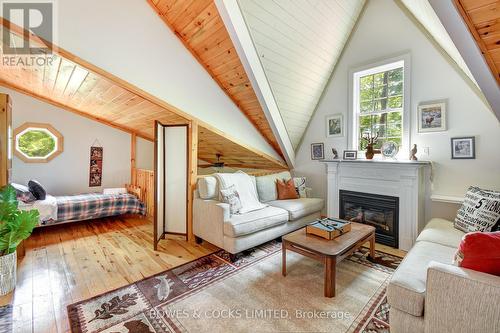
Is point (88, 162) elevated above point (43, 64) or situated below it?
below

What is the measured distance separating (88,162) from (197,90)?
3339mm

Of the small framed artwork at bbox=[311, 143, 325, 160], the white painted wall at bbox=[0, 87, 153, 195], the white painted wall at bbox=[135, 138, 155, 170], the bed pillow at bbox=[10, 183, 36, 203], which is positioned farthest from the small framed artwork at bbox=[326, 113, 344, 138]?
the bed pillow at bbox=[10, 183, 36, 203]

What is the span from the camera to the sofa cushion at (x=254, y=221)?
2.60 meters

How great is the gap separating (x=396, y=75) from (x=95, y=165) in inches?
231

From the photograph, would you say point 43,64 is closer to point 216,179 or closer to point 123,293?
point 216,179

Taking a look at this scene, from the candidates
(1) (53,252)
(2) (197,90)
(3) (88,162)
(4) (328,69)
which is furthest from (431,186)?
(3) (88,162)

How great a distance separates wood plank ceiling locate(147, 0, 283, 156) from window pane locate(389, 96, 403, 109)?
1.93 metres

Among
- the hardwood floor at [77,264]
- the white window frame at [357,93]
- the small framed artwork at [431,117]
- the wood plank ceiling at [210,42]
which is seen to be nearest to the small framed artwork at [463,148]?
the small framed artwork at [431,117]

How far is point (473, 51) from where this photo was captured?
184 cm

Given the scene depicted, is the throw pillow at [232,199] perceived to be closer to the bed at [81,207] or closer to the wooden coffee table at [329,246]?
the wooden coffee table at [329,246]

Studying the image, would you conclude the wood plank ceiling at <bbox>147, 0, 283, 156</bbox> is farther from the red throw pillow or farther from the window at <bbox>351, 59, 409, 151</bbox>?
the red throw pillow

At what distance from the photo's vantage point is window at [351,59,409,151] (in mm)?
3322

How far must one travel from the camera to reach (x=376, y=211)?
3.30m

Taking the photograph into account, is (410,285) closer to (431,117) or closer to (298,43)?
(431,117)
